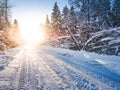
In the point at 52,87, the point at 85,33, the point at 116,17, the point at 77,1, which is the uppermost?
the point at 77,1

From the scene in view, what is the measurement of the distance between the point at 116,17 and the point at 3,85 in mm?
25871

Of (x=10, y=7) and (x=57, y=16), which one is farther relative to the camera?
(x=57, y=16)

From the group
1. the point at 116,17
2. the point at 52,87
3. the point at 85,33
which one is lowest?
the point at 52,87

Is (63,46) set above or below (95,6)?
below

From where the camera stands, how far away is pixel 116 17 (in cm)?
3047

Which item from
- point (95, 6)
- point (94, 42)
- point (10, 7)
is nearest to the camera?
point (94, 42)

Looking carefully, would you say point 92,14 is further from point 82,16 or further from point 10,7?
point 10,7

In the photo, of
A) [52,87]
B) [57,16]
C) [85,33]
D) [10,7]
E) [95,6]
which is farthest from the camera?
[57,16]

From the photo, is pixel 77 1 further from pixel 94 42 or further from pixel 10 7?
pixel 10 7

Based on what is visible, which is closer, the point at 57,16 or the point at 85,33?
the point at 85,33

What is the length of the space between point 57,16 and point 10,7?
1712cm

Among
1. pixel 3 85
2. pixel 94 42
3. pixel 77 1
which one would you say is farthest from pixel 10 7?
pixel 3 85

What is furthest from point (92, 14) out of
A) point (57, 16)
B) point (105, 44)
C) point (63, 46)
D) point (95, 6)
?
point (57, 16)

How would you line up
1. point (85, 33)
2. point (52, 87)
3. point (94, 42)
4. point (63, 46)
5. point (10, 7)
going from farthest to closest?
point (10, 7) < point (63, 46) < point (85, 33) < point (94, 42) < point (52, 87)
